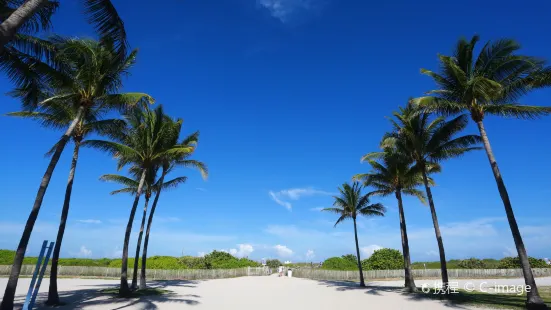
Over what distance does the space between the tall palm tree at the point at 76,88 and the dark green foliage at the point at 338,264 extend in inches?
1792

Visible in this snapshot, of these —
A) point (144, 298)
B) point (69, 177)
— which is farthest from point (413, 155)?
point (69, 177)

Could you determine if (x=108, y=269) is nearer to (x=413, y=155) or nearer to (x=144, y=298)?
(x=144, y=298)

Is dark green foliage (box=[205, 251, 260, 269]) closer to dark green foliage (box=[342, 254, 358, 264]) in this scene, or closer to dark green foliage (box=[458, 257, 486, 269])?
dark green foliage (box=[342, 254, 358, 264])

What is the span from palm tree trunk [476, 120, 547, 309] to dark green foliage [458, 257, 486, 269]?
4938cm

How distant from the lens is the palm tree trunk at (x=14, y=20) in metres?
5.45

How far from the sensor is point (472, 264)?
55250 mm

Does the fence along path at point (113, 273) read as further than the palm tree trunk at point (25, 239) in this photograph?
Yes

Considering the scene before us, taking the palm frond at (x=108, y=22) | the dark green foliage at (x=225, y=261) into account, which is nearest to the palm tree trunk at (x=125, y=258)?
the palm frond at (x=108, y=22)

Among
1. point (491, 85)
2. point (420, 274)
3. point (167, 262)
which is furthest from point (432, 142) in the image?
point (167, 262)

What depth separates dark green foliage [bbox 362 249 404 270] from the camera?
49.6 meters

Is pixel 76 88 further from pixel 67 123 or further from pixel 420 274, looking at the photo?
pixel 420 274

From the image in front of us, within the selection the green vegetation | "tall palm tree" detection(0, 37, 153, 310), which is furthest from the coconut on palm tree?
the green vegetation

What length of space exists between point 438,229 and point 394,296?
4.93 m

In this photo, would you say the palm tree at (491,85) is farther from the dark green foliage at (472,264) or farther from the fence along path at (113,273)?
the dark green foliage at (472,264)
